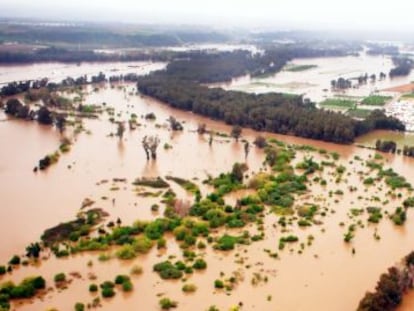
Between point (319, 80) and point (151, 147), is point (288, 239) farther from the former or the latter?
point (319, 80)

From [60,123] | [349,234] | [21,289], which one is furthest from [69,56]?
[21,289]

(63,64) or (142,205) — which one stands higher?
(63,64)

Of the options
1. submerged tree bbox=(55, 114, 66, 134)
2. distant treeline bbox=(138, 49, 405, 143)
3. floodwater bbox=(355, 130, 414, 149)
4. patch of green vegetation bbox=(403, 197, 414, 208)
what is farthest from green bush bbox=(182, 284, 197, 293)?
submerged tree bbox=(55, 114, 66, 134)

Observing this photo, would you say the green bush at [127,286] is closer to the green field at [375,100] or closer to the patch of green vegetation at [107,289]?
the patch of green vegetation at [107,289]

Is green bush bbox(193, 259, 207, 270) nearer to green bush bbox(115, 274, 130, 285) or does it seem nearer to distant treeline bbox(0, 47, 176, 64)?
green bush bbox(115, 274, 130, 285)

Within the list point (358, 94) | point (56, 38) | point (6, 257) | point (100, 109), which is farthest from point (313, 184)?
point (56, 38)

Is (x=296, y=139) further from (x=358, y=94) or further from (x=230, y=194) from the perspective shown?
(x=358, y=94)

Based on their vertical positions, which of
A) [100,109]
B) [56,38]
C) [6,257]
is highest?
[56,38]

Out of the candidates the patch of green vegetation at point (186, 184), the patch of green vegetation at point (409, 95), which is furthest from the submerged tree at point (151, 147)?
the patch of green vegetation at point (409, 95)
